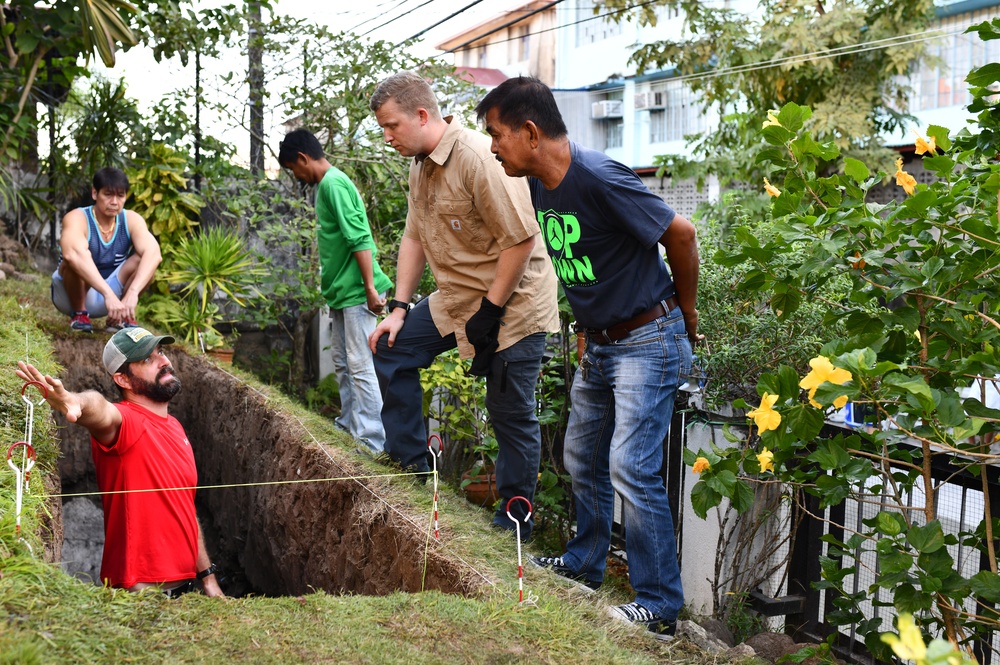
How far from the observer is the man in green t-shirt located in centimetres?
560

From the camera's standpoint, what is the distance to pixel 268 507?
576 cm

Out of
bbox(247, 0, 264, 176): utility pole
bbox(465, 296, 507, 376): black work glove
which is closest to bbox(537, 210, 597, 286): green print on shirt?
bbox(465, 296, 507, 376): black work glove

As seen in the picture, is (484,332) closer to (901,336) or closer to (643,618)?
(643,618)

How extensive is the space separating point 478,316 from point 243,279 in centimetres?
513

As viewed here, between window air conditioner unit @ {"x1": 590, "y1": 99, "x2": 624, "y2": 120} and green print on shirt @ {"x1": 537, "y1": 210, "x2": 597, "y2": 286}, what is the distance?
2038cm

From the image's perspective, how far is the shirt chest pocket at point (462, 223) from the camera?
4.20 metres

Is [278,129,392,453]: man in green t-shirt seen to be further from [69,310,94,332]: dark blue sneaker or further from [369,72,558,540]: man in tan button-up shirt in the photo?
[69,310,94,332]: dark blue sneaker

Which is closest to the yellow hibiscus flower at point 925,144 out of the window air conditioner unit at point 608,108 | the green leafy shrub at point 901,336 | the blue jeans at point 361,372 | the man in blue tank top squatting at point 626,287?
the green leafy shrub at point 901,336

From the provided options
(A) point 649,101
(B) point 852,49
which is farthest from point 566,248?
(A) point 649,101

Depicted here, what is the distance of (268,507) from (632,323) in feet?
10.4

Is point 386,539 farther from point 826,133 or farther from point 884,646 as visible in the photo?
point 826,133

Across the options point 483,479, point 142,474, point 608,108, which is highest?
point 608,108

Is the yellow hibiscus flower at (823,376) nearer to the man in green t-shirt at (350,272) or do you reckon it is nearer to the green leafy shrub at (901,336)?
the green leafy shrub at (901,336)

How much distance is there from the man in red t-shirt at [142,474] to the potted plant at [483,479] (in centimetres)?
189
